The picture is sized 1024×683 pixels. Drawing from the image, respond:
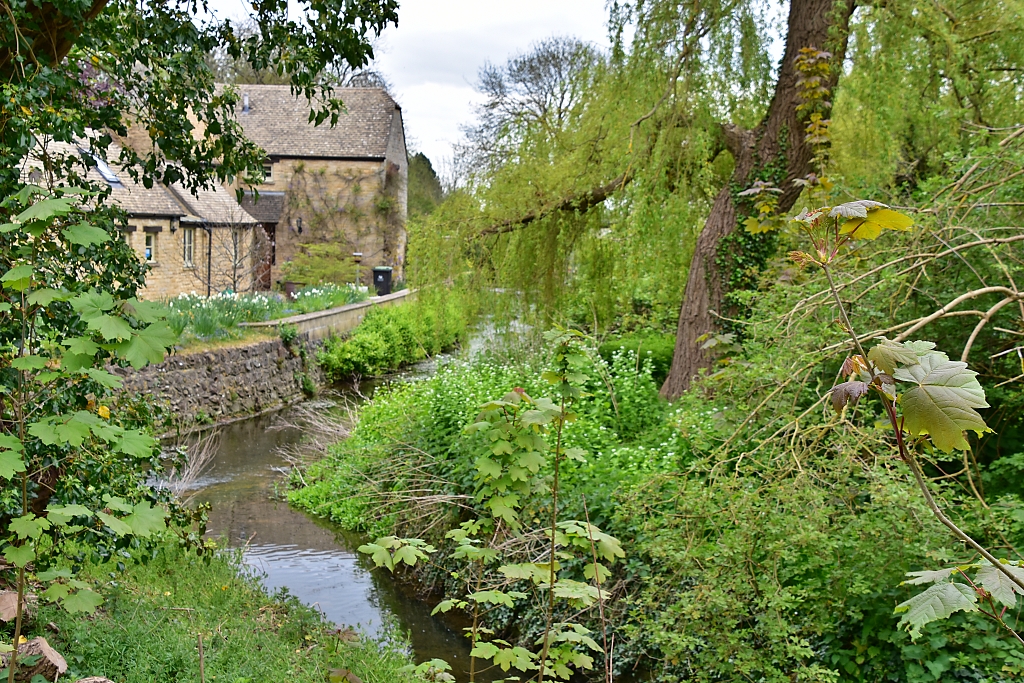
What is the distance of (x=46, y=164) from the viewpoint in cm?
433

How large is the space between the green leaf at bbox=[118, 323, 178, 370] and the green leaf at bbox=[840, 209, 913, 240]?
1.82 m

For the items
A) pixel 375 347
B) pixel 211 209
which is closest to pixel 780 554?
pixel 375 347

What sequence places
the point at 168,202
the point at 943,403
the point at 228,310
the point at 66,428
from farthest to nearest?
1. the point at 168,202
2. the point at 228,310
3. the point at 66,428
4. the point at 943,403

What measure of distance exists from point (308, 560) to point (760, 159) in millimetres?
6925

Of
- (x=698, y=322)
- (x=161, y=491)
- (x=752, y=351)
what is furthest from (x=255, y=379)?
(x=752, y=351)

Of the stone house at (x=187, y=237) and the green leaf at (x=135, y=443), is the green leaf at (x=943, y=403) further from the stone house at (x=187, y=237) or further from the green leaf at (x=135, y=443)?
the stone house at (x=187, y=237)

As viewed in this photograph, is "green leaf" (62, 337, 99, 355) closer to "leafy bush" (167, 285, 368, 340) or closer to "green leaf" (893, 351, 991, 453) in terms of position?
"green leaf" (893, 351, 991, 453)

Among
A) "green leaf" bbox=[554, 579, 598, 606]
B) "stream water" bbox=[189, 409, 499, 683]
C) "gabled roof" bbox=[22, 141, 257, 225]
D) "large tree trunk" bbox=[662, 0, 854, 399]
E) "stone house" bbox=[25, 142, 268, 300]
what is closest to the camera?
"green leaf" bbox=[554, 579, 598, 606]

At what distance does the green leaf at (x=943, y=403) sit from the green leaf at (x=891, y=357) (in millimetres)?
17

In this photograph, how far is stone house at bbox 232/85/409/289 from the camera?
107 feet

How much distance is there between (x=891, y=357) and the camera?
6.05 ft

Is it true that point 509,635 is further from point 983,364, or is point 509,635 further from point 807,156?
point 807,156

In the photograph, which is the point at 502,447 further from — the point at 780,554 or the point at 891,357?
the point at 780,554

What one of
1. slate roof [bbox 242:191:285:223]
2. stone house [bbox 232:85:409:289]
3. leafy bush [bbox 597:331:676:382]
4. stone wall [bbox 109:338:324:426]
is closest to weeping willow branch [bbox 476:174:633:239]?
leafy bush [bbox 597:331:676:382]
